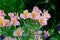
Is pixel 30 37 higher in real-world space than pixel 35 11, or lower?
lower

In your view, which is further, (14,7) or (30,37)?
(14,7)

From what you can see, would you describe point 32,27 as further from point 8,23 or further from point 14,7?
point 14,7

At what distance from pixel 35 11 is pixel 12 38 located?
0.38 m

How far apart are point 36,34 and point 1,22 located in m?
0.37

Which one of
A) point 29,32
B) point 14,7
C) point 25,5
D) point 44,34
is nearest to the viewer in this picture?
point 29,32

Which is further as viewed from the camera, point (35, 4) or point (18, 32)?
point (35, 4)

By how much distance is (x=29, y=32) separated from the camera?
2676 mm

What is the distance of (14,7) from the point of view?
4.79 metres

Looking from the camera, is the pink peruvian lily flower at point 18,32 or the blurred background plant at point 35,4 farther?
the blurred background plant at point 35,4

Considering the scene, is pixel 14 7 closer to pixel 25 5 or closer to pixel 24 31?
pixel 25 5

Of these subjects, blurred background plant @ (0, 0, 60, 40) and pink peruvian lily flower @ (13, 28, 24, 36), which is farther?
blurred background plant @ (0, 0, 60, 40)

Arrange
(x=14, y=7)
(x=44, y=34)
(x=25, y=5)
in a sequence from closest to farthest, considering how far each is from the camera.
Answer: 1. (x=44, y=34)
2. (x=14, y=7)
3. (x=25, y=5)

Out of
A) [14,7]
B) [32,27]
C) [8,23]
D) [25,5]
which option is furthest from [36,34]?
[25,5]

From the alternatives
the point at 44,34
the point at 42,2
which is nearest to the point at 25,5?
the point at 42,2
